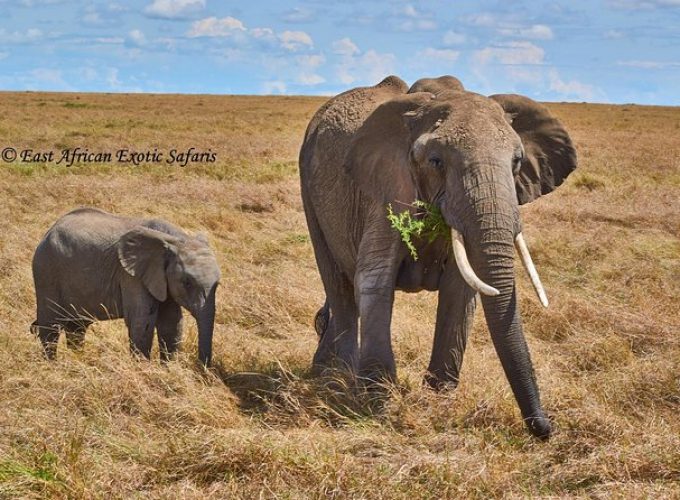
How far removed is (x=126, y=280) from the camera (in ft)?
22.1

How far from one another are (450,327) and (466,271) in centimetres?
118

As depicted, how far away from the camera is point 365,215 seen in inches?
226

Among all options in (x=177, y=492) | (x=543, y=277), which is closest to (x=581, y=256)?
(x=543, y=277)

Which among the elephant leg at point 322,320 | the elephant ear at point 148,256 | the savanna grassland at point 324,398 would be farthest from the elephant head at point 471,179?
the elephant leg at point 322,320

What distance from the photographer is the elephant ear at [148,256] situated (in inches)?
255

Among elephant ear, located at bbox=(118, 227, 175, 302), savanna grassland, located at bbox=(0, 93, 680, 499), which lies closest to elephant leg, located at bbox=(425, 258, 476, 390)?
savanna grassland, located at bbox=(0, 93, 680, 499)

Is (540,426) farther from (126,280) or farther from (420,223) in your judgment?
(126,280)

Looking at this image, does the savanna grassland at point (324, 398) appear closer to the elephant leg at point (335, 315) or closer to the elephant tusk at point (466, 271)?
the elephant leg at point (335, 315)

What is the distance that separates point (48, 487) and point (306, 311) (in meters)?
4.26

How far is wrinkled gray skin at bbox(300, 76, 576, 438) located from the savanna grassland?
35cm

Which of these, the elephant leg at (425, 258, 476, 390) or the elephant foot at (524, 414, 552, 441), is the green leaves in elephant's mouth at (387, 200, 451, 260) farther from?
the elephant foot at (524, 414, 552, 441)

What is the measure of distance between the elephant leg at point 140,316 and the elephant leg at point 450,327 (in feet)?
6.80

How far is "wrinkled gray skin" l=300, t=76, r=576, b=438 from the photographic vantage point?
4625 millimetres

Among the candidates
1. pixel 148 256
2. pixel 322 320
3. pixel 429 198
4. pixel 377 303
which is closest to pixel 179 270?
pixel 148 256
